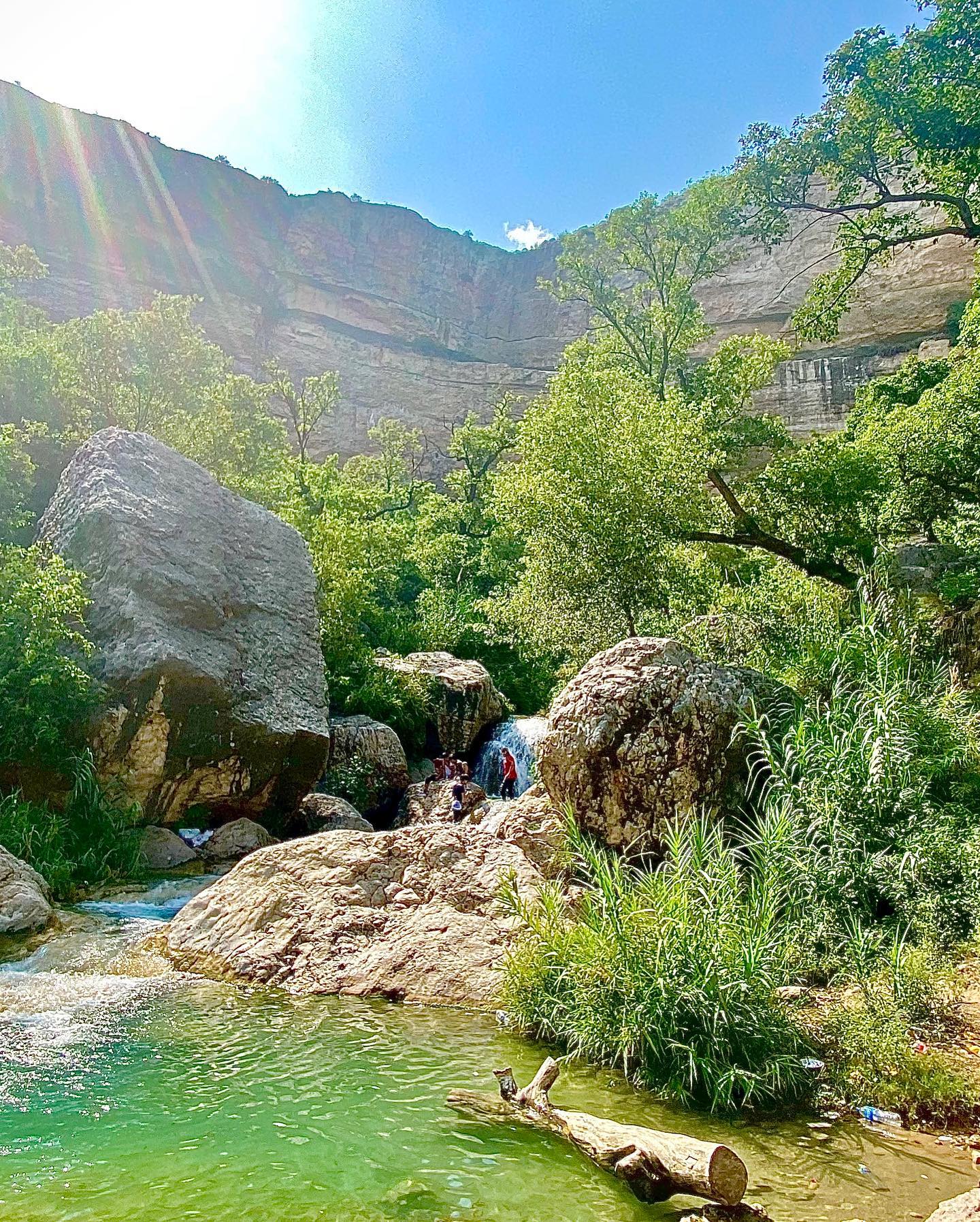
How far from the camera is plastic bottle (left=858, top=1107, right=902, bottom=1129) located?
17.4 feet

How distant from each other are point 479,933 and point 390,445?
133ft

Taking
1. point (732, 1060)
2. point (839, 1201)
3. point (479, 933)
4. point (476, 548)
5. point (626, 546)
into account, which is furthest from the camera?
point (476, 548)

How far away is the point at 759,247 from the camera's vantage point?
67250mm

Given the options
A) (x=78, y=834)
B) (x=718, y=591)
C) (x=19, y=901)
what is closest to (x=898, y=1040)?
(x=19, y=901)

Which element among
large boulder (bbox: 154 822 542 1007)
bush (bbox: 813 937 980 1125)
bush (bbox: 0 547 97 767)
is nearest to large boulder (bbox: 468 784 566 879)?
large boulder (bbox: 154 822 542 1007)

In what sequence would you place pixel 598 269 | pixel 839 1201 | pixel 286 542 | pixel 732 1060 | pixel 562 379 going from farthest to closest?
pixel 598 269
pixel 562 379
pixel 286 542
pixel 732 1060
pixel 839 1201

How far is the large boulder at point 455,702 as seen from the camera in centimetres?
2366

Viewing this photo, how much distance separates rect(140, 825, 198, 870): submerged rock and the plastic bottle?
1138cm

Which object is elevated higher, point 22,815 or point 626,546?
point 626,546

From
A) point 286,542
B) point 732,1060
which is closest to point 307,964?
point 732,1060

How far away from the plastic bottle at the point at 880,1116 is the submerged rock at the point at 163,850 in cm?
1138

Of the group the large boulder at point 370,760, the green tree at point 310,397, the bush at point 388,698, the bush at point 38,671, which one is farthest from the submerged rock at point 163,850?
the green tree at point 310,397

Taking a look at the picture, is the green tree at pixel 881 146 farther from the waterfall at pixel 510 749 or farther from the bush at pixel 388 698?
the bush at pixel 388 698

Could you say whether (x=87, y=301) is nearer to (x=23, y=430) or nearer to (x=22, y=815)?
(x=23, y=430)
